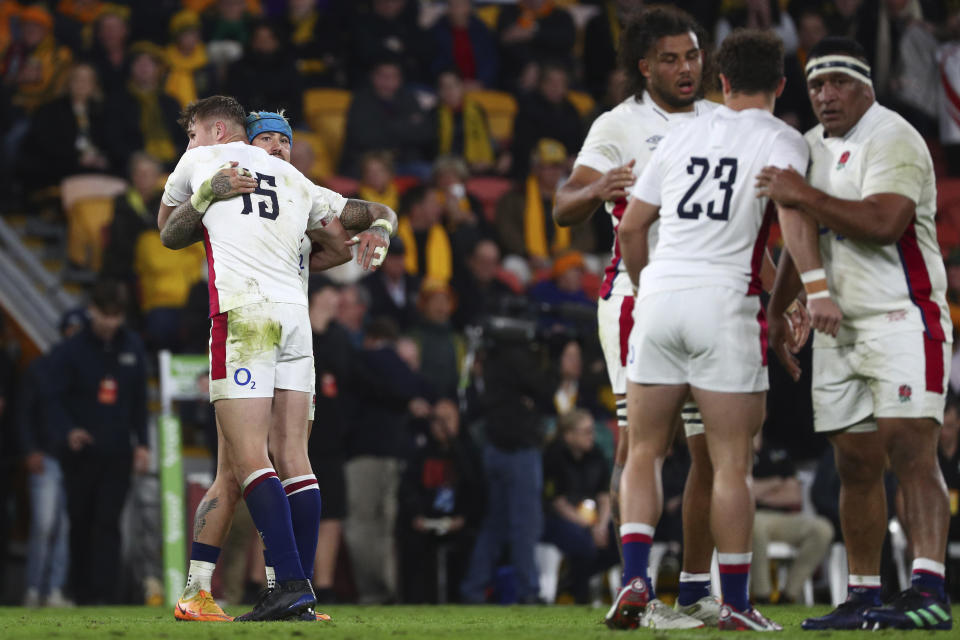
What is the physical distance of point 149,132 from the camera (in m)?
14.6

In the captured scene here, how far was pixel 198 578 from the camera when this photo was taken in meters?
7.04

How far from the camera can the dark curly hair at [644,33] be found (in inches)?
286

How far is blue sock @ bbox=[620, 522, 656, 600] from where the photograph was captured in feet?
18.9

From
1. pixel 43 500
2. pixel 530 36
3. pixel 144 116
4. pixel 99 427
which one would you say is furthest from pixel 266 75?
pixel 43 500

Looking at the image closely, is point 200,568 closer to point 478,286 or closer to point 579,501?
point 579,501

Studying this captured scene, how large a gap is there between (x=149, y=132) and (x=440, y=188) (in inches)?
112

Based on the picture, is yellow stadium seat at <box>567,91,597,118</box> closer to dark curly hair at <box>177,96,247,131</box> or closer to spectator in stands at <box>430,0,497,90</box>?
spectator in stands at <box>430,0,497,90</box>

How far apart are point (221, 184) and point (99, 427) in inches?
227

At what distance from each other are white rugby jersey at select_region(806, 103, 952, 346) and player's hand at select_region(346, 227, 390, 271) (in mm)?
1971

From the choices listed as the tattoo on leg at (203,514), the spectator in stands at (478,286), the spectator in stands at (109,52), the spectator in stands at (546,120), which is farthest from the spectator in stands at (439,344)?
the tattoo on leg at (203,514)

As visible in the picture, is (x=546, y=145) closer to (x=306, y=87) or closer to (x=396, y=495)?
(x=306, y=87)

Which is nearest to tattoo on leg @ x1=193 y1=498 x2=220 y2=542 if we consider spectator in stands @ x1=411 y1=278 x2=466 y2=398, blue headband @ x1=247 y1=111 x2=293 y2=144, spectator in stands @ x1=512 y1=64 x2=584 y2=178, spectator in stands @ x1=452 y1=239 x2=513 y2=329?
blue headband @ x1=247 y1=111 x2=293 y2=144

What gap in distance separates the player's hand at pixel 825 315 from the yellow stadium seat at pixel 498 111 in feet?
37.6

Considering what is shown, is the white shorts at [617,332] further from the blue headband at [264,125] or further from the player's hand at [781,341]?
the blue headband at [264,125]
